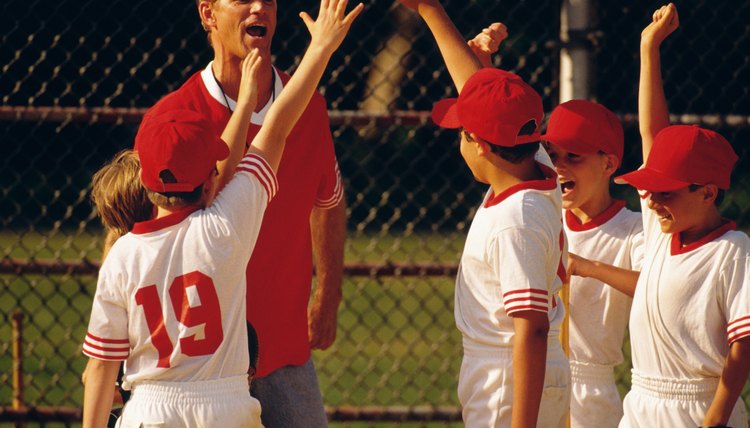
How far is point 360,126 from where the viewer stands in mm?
4766

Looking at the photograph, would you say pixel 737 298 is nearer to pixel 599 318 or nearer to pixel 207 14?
pixel 599 318

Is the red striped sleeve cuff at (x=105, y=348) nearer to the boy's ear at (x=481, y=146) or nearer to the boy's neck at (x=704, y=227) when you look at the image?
the boy's ear at (x=481, y=146)

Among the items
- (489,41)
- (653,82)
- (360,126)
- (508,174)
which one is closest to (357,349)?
(360,126)

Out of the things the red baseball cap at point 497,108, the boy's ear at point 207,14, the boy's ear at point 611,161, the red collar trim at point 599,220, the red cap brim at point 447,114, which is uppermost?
the boy's ear at point 207,14

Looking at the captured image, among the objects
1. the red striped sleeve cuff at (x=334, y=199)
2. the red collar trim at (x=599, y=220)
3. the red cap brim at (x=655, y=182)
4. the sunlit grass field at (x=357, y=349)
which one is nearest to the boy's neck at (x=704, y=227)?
the red cap brim at (x=655, y=182)

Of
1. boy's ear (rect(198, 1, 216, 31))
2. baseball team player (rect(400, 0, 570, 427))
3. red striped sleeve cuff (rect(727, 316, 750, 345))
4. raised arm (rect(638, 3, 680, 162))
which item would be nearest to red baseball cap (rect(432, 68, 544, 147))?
baseball team player (rect(400, 0, 570, 427))

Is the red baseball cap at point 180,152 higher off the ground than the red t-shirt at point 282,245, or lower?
higher

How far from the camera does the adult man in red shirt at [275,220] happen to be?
3451mm

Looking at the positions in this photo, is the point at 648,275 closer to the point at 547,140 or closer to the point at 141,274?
the point at 547,140

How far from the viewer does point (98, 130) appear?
1465 cm

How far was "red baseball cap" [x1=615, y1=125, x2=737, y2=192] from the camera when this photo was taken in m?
3.24

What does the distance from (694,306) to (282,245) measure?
46.3 inches

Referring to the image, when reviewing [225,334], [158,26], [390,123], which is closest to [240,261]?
[225,334]

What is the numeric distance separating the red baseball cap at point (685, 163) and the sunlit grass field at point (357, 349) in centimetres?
192
